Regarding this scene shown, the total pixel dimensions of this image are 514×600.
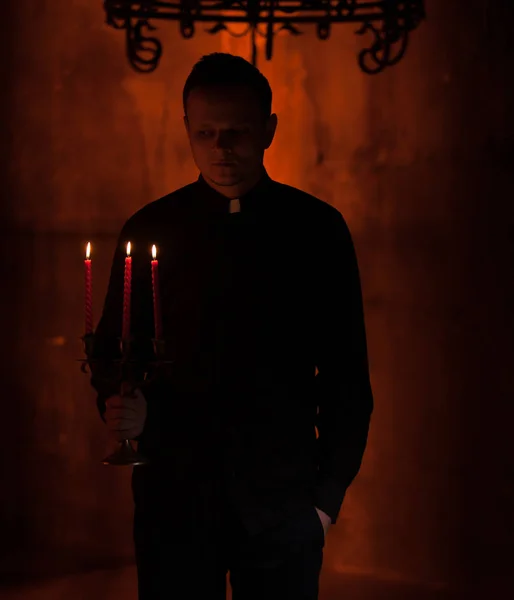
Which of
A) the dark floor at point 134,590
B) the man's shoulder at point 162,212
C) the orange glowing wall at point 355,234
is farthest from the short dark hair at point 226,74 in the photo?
the dark floor at point 134,590

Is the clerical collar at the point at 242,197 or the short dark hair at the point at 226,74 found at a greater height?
the short dark hair at the point at 226,74

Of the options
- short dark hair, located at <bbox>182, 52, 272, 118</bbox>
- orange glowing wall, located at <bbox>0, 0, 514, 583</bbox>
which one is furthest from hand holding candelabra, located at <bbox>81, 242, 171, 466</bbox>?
orange glowing wall, located at <bbox>0, 0, 514, 583</bbox>

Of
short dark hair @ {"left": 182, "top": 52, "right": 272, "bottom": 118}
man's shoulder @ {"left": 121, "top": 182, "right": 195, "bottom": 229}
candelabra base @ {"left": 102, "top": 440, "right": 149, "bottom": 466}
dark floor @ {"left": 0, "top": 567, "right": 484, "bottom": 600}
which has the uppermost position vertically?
short dark hair @ {"left": 182, "top": 52, "right": 272, "bottom": 118}

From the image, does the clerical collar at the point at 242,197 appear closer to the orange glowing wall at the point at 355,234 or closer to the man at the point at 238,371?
the man at the point at 238,371

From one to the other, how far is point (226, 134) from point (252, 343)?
1.45ft

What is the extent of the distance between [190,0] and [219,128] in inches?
12.4

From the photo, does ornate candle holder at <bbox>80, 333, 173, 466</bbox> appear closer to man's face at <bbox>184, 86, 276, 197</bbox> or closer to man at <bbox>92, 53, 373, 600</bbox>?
man at <bbox>92, 53, 373, 600</bbox>

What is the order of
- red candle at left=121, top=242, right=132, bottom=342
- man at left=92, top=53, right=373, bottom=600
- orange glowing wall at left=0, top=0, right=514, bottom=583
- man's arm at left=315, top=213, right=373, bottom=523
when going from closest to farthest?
red candle at left=121, top=242, right=132, bottom=342 → man at left=92, top=53, right=373, bottom=600 → man's arm at left=315, top=213, right=373, bottom=523 → orange glowing wall at left=0, top=0, right=514, bottom=583

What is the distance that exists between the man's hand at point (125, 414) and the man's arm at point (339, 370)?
0.39 meters

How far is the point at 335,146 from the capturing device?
3863 millimetres

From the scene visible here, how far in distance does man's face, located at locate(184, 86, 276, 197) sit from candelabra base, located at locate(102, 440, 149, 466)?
58 centimetres

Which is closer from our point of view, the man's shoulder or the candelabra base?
the candelabra base

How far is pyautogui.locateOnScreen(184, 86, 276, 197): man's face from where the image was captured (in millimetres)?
2227

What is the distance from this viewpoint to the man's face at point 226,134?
→ 7.30 ft
